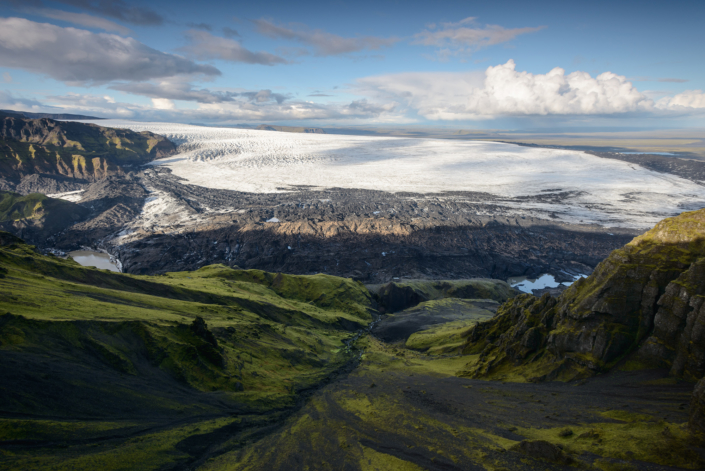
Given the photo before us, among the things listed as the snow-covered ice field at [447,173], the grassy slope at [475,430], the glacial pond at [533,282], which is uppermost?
the snow-covered ice field at [447,173]

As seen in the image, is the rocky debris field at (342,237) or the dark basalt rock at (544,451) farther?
the rocky debris field at (342,237)

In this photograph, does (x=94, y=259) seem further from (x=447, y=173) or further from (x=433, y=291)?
(x=447, y=173)

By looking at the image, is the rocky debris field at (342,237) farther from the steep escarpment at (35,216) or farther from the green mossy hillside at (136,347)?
the green mossy hillside at (136,347)

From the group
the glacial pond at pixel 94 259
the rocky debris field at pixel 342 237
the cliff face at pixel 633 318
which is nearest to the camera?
the cliff face at pixel 633 318

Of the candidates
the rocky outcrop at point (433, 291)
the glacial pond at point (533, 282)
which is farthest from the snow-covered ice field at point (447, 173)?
the rocky outcrop at point (433, 291)

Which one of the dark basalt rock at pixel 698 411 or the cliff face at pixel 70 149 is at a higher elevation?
the cliff face at pixel 70 149

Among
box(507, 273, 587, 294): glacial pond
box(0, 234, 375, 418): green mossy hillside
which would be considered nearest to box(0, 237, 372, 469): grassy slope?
box(0, 234, 375, 418): green mossy hillside

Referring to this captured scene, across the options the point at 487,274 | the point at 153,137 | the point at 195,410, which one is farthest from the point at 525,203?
the point at 153,137

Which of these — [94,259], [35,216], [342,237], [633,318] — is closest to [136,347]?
[633,318]
